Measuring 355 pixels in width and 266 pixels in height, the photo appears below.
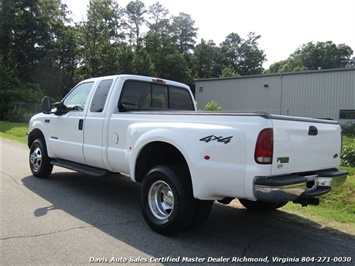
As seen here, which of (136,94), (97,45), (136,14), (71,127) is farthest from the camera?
(136,14)

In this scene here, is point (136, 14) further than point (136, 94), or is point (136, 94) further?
point (136, 14)

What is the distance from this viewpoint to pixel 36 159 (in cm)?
754

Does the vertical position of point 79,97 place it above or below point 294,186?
above

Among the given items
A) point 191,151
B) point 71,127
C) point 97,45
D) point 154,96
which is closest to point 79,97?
point 71,127

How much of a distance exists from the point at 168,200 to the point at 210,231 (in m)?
0.72

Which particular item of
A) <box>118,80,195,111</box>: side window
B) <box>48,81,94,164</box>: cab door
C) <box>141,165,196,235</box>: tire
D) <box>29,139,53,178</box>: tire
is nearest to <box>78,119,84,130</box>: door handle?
<box>48,81,94,164</box>: cab door

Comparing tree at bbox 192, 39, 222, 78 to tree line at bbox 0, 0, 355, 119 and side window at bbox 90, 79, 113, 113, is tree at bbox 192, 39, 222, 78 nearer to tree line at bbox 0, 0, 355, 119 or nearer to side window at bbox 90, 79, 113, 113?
tree line at bbox 0, 0, 355, 119

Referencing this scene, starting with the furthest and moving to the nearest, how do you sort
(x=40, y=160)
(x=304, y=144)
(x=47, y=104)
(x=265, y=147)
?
(x=40, y=160) → (x=47, y=104) → (x=304, y=144) → (x=265, y=147)

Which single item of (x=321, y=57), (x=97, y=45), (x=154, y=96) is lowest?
(x=154, y=96)

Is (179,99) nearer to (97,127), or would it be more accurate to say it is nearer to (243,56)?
(97,127)

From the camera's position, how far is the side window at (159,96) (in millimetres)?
6172

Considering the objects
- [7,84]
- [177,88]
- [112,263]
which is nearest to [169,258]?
[112,263]

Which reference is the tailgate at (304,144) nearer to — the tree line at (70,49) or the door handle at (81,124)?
the door handle at (81,124)

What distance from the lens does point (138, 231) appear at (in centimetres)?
454
